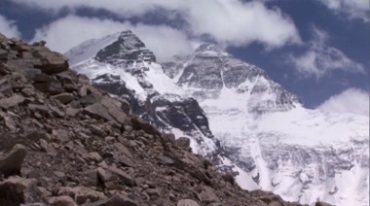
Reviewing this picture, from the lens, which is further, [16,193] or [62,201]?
[62,201]

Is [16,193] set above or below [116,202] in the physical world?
below

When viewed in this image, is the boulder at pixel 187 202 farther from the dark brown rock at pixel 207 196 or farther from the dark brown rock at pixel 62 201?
the dark brown rock at pixel 62 201

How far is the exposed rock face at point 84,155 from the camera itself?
1470 cm

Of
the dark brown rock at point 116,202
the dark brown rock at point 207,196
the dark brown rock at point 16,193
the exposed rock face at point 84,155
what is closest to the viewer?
the dark brown rock at point 16,193

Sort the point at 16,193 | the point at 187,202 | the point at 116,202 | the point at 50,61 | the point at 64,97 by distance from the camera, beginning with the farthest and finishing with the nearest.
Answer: the point at 50,61 → the point at 64,97 → the point at 187,202 → the point at 116,202 → the point at 16,193

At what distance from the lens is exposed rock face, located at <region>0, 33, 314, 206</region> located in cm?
1470

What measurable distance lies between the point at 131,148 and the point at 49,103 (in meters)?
2.56

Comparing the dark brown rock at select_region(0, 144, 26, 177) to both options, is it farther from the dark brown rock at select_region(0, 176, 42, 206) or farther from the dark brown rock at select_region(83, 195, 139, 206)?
the dark brown rock at select_region(83, 195, 139, 206)

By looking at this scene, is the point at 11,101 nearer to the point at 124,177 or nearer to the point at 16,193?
the point at 124,177

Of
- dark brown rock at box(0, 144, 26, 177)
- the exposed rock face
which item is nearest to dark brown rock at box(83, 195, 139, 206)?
the exposed rock face

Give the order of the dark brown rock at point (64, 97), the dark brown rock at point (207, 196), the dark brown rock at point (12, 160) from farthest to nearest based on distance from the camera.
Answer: the dark brown rock at point (64, 97)
the dark brown rock at point (207, 196)
the dark brown rock at point (12, 160)

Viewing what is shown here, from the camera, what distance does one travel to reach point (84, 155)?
17.5m

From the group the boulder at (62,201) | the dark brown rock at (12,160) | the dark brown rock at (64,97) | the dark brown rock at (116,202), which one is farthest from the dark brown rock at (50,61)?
the dark brown rock at (116,202)

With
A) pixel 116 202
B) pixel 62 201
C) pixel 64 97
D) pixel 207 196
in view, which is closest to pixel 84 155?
pixel 207 196
